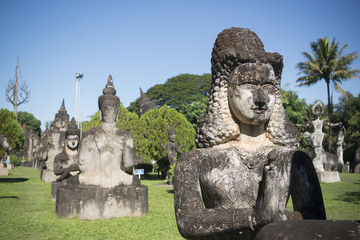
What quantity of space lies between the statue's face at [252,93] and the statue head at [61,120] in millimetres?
21724

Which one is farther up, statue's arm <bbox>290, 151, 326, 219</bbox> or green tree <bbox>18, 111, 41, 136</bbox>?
green tree <bbox>18, 111, 41, 136</bbox>

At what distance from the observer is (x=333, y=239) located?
5.21 ft

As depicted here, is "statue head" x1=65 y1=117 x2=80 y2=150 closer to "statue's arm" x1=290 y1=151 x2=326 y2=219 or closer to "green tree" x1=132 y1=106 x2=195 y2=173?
"green tree" x1=132 y1=106 x2=195 y2=173

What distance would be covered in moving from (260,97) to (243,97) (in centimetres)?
13

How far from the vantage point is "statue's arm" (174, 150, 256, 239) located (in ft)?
7.19

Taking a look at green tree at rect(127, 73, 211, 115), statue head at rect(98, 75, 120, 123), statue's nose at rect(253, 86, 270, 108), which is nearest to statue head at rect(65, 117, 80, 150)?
statue head at rect(98, 75, 120, 123)

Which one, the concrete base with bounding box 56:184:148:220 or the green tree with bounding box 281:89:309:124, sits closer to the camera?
the concrete base with bounding box 56:184:148:220

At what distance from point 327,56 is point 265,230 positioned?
110 ft

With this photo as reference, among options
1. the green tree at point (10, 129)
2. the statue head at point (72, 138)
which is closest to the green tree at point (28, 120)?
the green tree at point (10, 129)

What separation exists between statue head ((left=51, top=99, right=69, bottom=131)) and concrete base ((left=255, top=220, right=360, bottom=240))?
22523 mm

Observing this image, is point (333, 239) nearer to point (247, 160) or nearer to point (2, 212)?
point (247, 160)

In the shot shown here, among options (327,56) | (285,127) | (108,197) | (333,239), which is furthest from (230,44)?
(327,56)

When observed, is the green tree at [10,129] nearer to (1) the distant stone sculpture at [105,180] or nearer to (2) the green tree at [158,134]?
(2) the green tree at [158,134]

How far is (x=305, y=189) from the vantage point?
8.10ft
